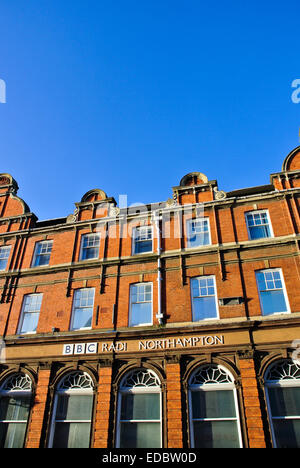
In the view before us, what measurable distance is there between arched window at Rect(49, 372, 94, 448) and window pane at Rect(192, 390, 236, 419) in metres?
4.74

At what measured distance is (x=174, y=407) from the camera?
13.8 m

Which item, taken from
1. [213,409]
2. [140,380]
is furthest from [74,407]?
[213,409]

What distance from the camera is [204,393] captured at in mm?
14117

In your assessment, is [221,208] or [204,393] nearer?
[204,393]

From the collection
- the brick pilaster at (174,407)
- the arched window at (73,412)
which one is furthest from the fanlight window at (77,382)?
the brick pilaster at (174,407)

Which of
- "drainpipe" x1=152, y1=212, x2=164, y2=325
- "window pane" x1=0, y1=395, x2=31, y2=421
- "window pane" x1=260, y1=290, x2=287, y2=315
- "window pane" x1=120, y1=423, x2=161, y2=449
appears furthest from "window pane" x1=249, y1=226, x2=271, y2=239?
"window pane" x1=0, y1=395, x2=31, y2=421

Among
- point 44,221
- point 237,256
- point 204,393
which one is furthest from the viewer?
point 44,221

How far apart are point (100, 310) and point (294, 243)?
34.4ft

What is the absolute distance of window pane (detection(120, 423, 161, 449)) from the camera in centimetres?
1359

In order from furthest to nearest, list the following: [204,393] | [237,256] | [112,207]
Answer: [112,207], [237,256], [204,393]

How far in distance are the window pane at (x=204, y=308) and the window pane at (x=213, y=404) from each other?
10.7 feet
